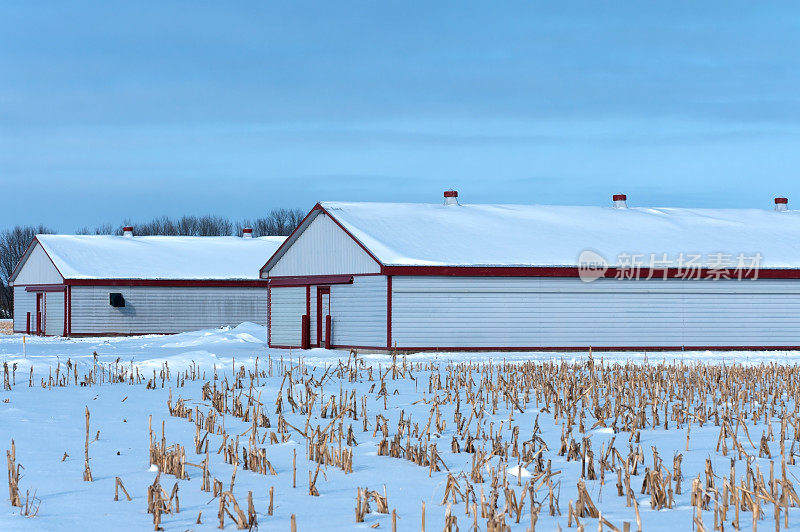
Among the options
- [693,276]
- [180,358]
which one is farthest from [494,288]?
[180,358]

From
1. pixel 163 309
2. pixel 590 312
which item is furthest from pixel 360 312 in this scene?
pixel 163 309

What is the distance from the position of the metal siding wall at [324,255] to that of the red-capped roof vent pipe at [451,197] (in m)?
6.26

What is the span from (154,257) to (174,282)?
3.16m

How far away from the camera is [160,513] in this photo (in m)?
7.43

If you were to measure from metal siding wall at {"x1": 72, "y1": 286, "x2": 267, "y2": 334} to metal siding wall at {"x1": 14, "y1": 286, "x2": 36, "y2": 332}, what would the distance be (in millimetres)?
5441

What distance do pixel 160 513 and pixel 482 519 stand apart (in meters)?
2.21

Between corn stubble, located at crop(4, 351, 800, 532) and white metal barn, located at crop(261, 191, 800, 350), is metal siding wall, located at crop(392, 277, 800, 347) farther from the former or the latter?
corn stubble, located at crop(4, 351, 800, 532)

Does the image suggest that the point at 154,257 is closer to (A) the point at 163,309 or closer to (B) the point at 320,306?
(A) the point at 163,309

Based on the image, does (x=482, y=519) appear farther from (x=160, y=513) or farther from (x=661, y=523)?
(x=160, y=513)

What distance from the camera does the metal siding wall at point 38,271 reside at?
43.9m

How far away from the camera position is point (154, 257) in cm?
4541

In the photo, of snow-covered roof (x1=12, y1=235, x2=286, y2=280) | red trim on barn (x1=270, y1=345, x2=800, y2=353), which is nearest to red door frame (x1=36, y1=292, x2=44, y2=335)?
snow-covered roof (x1=12, y1=235, x2=286, y2=280)

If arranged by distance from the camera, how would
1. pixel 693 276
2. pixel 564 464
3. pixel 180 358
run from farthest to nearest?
pixel 693 276 → pixel 180 358 → pixel 564 464

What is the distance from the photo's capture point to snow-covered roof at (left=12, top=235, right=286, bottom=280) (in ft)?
141
